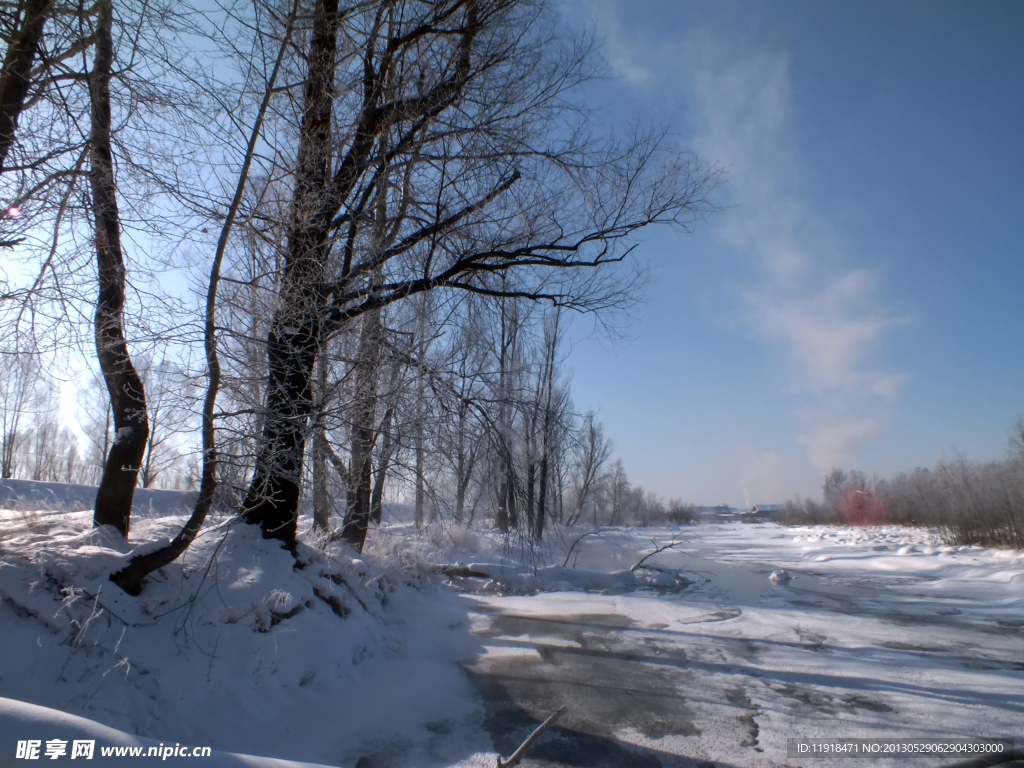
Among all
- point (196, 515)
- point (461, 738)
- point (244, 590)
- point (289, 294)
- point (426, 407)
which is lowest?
point (461, 738)

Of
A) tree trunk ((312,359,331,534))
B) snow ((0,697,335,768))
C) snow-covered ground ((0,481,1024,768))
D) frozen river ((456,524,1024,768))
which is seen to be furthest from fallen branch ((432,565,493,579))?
snow ((0,697,335,768))

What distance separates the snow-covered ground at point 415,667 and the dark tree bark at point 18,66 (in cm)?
306

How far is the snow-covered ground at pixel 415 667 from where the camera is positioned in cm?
334

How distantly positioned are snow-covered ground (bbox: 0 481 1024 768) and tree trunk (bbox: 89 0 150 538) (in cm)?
49

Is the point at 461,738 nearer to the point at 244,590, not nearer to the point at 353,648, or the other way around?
the point at 353,648

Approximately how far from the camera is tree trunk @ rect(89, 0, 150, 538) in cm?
440

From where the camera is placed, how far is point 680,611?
25.9ft

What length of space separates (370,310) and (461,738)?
4004 millimetres

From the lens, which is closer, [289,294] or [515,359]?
[289,294]

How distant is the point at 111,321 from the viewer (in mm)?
4496

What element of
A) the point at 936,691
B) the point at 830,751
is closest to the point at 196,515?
the point at 830,751

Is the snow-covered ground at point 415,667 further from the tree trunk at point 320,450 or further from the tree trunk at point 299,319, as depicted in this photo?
the tree trunk at point 320,450

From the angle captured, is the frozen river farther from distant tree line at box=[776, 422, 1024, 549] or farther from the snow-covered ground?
distant tree line at box=[776, 422, 1024, 549]

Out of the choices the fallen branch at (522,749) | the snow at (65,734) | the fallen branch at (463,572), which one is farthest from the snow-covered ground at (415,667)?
the fallen branch at (463,572)
